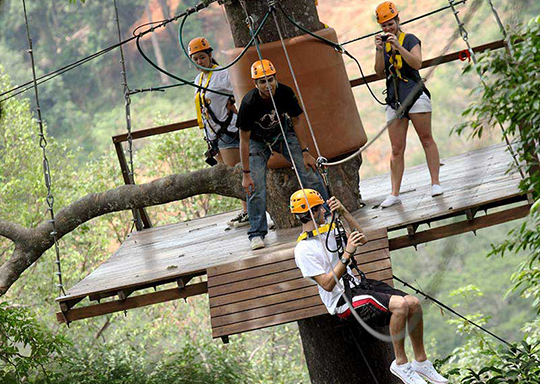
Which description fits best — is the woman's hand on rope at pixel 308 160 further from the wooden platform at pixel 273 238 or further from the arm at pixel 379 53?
the arm at pixel 379 53

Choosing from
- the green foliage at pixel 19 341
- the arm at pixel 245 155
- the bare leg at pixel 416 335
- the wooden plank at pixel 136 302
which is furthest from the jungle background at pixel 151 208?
the wooden plank at pixel 136 302

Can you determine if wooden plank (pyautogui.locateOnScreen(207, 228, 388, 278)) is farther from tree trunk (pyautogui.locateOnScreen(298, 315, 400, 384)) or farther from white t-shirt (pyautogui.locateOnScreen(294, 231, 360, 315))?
tree trunk (pyautogui.locateOnScreen(298, 315, 400, 384))

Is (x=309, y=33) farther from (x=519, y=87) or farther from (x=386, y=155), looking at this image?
(x=386, y=155)

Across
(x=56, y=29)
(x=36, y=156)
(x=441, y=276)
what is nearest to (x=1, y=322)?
(x=441, y=276)

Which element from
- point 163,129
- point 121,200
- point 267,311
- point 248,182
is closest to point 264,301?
point 267,311

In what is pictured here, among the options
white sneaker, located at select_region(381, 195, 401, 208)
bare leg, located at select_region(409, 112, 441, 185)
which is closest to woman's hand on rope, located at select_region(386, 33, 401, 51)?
bare leg, located at select_region(409, 112, 441, 185)

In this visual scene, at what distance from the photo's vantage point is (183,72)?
43844 mm

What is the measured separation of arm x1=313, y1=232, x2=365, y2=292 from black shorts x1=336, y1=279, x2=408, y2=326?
7.8 inches

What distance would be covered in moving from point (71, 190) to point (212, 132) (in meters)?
13.2

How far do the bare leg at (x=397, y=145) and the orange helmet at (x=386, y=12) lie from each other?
672 millimetres

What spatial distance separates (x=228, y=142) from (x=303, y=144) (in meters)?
1.07

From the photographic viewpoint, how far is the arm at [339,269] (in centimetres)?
425

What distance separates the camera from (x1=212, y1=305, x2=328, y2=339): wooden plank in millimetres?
5211

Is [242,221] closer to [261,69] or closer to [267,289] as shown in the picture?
[267,289]
